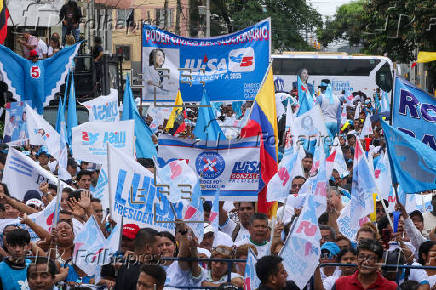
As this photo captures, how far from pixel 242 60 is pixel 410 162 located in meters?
3.87

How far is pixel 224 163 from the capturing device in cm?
905

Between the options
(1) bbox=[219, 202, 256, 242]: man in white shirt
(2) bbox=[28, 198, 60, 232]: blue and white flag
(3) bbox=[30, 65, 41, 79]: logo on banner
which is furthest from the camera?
(3) bbox=[30, 65, 41, 79]: logo on banner

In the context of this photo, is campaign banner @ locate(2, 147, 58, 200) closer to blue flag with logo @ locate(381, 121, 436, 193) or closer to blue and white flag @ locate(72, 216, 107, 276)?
blue and white flag @ locate(72, 216, 107, 276)

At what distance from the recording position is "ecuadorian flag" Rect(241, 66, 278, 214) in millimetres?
9559

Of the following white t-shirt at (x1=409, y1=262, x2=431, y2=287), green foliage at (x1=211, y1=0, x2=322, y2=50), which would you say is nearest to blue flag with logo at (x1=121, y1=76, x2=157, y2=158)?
white t-shirt at (x1=409, y1=262, x2=431, y2=287)

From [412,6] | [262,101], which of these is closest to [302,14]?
[412,6]

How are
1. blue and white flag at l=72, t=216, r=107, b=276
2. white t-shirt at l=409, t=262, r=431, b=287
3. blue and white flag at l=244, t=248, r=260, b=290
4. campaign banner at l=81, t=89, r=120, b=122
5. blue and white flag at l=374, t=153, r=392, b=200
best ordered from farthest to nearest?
campaign banner at l=81, t=89, r=120, b=122 → blue and white flag at l=374, t=153, r=392, b=200 → blue and white flag at l=72, t=216, r=107, b=276 → white t-shirt at l=409, t=262, r=431, b=287 → blue and white flag at l=244, t=248, r=260, b=290

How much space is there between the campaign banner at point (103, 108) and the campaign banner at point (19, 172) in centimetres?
428

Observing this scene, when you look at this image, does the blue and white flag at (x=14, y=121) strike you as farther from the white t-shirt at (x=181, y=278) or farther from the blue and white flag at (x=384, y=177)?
the white t-shirt at (x=181, y=278)

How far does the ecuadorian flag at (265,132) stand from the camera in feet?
31.4

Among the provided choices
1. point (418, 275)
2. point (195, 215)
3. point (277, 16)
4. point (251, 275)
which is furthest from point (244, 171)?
point (277, 16)

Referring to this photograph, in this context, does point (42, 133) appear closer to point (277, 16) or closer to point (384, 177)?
point (384, 177)

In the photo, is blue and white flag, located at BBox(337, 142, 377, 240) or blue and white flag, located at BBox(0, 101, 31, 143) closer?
blue and white flag, located at BBox(337, 142, 377, 240)

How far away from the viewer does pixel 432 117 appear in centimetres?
984
